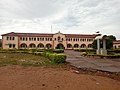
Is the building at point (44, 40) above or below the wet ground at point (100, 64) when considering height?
above

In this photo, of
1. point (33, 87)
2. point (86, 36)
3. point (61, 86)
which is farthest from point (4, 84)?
point (86, 36)

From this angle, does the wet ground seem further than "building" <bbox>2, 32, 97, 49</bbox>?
No

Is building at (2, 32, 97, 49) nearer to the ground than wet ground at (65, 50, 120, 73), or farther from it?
farther from it

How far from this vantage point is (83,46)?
66438 millimetres

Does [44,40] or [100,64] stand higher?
[44,40]

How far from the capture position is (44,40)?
63.0 m

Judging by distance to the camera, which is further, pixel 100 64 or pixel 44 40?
pixel 44 40

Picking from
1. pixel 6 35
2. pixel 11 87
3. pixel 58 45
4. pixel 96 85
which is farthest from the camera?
pixel 58 45

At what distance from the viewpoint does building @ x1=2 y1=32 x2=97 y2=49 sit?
60375 millimetres

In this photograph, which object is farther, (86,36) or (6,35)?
(86,36)

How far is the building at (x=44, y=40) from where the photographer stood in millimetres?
60375

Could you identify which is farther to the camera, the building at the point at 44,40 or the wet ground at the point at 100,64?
the building at the point at 44,40

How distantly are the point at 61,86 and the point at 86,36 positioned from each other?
5901 centimetres

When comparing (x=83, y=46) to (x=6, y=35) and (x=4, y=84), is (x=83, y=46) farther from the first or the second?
(x=4, y=84)
